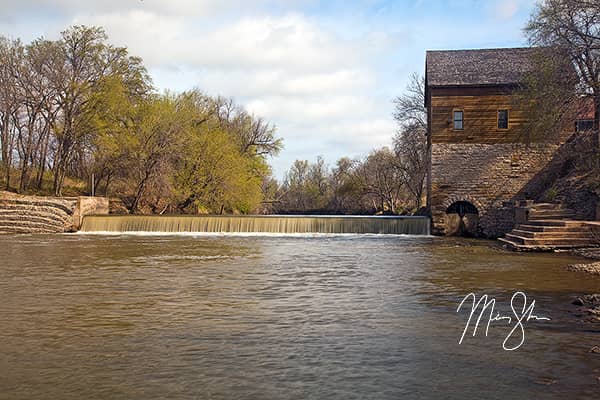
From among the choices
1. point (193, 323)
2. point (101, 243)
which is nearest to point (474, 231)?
point (101, 243)

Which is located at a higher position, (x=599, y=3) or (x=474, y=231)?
(x=599, y=3)

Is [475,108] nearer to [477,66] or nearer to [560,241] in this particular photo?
[477,66]

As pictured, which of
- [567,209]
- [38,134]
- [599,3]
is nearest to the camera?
[599,3]

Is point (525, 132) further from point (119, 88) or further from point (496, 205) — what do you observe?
point (119, 88)

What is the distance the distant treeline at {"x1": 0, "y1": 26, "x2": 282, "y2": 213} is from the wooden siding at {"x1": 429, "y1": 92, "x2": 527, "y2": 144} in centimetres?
1710

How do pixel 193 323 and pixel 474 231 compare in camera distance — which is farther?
pixel 474 231

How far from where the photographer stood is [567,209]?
24516 mm

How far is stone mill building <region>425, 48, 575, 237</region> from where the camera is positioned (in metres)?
28.8

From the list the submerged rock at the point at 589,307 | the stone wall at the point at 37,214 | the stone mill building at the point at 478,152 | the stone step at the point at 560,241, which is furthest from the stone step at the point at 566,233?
the stone wall at the point at 37,214

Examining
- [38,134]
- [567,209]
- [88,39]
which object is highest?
[88,39]

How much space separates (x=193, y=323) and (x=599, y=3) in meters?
19.8

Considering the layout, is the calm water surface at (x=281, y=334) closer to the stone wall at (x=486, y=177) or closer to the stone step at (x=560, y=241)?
the stone step at (x=560, y=241)

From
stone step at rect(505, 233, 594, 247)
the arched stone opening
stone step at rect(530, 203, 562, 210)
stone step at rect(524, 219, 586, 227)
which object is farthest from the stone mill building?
stone step at rect(505, 233, 594, 247)

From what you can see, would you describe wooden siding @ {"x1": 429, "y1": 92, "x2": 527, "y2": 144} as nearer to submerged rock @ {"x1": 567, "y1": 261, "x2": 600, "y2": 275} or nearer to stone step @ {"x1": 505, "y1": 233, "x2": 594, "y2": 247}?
stone step @ {"x1": 505, "y1": 233, "x2": 594, "y2": 247}
